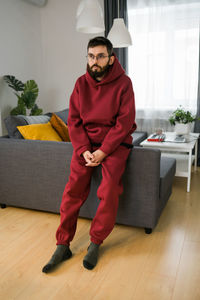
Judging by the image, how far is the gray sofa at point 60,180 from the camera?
6.52 feet

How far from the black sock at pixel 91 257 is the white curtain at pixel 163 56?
8.61 feet

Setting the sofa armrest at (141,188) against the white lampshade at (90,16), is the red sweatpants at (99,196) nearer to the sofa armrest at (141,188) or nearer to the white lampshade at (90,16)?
the sofa armrest at (141,188)

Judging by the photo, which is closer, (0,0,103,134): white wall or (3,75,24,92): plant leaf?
(3,75,24,92): plant leaf

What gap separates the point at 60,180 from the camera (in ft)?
7.41

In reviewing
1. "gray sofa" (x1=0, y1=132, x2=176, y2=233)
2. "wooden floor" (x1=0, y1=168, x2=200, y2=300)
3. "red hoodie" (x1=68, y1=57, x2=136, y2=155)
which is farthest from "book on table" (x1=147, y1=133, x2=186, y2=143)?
"red hoodie" (x1=68, y1=57, x2=136, y2=155)

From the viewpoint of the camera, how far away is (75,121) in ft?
6.46

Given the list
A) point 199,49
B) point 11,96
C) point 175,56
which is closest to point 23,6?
point 11,96

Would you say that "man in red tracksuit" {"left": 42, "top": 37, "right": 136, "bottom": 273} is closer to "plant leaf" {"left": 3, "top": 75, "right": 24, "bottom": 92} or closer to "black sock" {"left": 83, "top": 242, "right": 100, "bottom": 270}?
"black sock" {"left": 83, "top": 242, "right": 100, "bottom": 270}

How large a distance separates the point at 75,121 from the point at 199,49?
98.1 inches

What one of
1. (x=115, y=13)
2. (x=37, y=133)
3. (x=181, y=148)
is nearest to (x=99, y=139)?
(x=37, y=133)

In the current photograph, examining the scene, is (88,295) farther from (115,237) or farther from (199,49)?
(199,49)

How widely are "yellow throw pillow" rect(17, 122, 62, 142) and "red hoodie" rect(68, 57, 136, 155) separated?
536mm

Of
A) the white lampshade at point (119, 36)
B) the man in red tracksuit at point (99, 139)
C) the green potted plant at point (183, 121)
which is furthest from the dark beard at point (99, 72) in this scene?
the green potted plant at point (183, 121)

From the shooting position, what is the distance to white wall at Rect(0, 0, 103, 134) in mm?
3838
